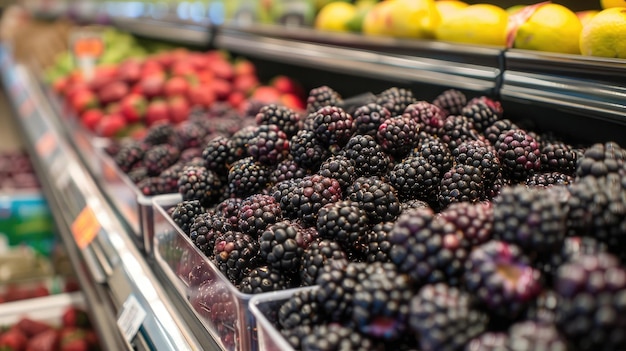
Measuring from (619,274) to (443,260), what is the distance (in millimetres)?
191

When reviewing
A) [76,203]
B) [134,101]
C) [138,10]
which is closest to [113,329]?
[76,203]

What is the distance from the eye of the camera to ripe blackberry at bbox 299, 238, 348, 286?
0.88 m

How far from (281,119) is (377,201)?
17.7 inches

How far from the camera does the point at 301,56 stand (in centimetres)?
210

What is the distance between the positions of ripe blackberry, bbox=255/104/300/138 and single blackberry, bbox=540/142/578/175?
1.80ft

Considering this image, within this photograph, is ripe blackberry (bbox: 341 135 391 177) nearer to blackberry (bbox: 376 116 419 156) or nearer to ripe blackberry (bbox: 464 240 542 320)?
blackberry (bbox: 376 116 419 156)

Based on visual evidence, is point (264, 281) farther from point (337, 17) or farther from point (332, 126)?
point (337, 17)

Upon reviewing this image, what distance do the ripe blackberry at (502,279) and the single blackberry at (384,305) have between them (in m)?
0.08

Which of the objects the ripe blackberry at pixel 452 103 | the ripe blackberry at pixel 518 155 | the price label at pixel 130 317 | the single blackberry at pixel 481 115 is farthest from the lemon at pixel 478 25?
the price label at pixel 130 317

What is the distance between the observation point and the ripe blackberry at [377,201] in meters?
0.95

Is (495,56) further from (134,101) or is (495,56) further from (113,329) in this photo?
(134,101)

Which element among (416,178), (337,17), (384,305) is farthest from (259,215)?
(337,17)

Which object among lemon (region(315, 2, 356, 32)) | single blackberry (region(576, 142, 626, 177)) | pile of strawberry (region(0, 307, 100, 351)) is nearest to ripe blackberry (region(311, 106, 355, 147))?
single blackberry (region(576, 142, 626, 177))

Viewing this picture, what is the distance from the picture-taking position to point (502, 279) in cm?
63
